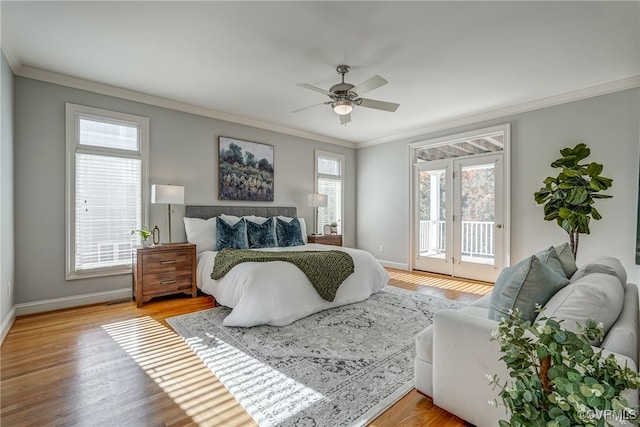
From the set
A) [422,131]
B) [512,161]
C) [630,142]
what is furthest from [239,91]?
[630,142]

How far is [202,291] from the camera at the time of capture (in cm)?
403

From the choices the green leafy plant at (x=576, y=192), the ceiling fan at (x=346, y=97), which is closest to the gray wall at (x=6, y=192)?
the ceiling fan at (x=346, y=97)

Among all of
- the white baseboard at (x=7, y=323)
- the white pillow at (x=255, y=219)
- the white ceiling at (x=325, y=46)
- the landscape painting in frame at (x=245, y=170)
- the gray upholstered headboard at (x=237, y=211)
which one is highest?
the white ceiling at (x=325, y=46)

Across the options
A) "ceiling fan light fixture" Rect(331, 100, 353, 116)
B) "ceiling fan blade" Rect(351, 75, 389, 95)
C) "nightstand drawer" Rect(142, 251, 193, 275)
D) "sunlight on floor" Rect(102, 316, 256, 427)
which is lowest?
"sunlight on floor" Rect(102, 316, 256, 427)

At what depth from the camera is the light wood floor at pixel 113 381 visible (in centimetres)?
171

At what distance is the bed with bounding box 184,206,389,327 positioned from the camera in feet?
9.68

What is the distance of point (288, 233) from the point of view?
4.89 metres

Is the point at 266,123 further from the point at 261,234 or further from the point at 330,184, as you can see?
the point at 261,234

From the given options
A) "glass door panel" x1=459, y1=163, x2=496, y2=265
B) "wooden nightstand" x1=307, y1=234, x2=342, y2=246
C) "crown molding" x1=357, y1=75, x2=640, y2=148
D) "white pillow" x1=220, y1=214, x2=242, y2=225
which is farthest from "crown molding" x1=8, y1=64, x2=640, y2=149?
"wooden nightstand" x1=307, y1=234, x2=342, y2=246

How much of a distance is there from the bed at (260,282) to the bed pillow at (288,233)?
0.02 meters

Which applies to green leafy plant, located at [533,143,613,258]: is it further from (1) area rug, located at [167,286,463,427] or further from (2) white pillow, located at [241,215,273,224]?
(2) white pillow, located at [241,215,273,224]

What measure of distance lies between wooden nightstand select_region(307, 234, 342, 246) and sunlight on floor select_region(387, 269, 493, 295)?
118cm

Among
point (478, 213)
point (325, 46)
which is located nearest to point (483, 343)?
point (325, 46)

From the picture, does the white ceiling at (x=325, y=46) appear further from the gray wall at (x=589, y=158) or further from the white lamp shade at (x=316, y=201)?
the white lamp shade at (x=316, y=201)
